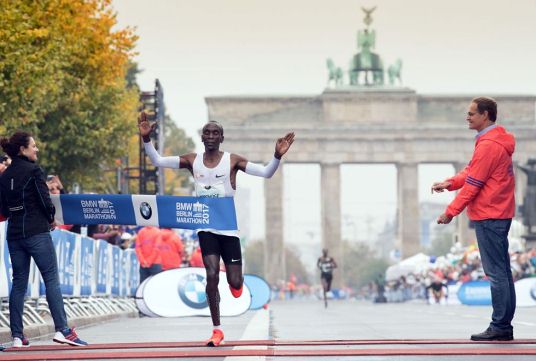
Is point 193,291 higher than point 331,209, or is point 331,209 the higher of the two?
point 331,209

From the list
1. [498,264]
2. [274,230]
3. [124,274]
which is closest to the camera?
[498,264]

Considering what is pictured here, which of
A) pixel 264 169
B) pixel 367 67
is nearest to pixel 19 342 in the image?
pixel 264 169

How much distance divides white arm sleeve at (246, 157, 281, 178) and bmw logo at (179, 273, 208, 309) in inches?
377

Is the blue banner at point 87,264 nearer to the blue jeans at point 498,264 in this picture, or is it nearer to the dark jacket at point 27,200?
the dark jacket at point 27,200

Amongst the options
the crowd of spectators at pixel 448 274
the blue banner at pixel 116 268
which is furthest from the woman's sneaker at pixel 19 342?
the crowd of spectators at pixel 448 274

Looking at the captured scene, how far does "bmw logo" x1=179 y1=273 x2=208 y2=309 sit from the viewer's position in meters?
22.0

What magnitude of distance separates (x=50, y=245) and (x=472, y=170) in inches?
144

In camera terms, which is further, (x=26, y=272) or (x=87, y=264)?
(x=87, y=264)

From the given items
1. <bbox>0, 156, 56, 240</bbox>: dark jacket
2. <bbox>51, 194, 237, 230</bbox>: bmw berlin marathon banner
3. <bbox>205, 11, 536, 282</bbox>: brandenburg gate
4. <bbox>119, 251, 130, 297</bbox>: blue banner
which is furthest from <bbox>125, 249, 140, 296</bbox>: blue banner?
<bbox>205, 11, 536, 282</bbox>: brandenburg gate

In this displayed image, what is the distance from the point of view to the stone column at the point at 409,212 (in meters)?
101

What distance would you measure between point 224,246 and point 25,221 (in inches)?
67.9

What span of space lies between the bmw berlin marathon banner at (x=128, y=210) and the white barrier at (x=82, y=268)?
2520 mm

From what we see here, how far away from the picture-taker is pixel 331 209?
10306 cm

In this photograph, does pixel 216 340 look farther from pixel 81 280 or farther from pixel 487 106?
pixel 81 280
